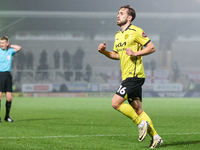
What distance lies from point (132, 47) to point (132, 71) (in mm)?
313

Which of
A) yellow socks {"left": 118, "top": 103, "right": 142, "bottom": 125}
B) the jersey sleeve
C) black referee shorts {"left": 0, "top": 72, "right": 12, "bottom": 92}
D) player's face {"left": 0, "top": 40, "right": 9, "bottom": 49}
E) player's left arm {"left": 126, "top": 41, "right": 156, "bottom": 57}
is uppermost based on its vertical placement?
player's face {"left": 0, "top": 40, "right": 9, "bottom": 49}

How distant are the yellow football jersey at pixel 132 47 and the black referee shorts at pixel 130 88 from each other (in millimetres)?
64

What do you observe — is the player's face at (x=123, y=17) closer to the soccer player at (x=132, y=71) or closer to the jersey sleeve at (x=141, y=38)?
the soccer player at (x=132, y=71)

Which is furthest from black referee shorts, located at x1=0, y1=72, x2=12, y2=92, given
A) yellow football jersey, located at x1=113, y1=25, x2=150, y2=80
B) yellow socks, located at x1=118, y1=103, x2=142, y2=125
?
yellow socks, located at x1=118, y1=103, x2=142, y2=125

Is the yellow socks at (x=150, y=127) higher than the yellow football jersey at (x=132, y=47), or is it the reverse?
the yellow football jersey at (x=132, y=47)

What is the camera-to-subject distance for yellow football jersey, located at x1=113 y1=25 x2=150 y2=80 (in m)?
4.13

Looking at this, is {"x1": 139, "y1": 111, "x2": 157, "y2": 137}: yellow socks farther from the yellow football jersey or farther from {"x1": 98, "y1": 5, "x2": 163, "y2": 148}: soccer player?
the yellow football jersey

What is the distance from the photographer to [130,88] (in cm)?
409

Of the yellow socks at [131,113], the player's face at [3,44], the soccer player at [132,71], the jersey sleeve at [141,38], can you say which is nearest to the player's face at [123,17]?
the soccer player at [132,71]

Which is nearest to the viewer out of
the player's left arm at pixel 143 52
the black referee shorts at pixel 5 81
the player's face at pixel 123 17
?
the player's left arm at pixel 143 52

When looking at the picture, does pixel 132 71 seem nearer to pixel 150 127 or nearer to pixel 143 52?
pixel 143 52

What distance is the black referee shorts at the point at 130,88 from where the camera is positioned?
13.4ft

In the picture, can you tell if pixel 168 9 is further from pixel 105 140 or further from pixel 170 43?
pixel 105 140

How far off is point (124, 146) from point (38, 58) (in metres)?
29.1
